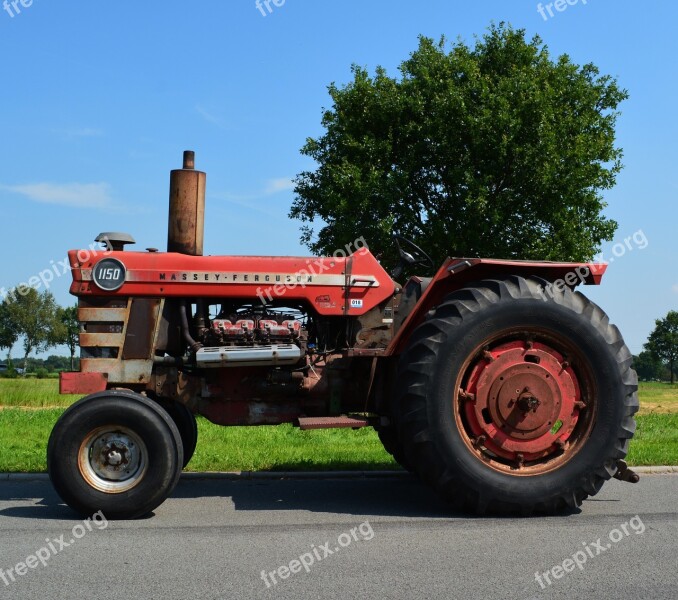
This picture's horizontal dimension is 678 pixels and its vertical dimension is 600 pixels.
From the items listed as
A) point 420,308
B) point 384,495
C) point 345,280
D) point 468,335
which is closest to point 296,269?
point 345,280

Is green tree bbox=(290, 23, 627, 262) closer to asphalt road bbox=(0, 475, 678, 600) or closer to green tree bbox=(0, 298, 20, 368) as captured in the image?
asphalt road bbox=(0, 475, 678, 600)

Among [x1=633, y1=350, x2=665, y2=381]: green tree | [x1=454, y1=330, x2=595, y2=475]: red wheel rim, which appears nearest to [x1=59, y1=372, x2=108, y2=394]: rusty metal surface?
[x1=454, y1=330, x2=595, y2=475]: red wheel rim

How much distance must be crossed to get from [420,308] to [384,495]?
1.71m

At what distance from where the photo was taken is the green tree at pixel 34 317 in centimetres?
7862

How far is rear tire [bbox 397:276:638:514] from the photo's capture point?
21.4 ft

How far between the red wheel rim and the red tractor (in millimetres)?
11

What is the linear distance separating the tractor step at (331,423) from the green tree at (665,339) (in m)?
92.7

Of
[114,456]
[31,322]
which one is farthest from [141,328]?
[31,322]

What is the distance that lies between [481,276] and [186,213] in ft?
8.56

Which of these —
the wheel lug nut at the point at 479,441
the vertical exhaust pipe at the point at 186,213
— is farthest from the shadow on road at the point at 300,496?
the vertical exhaust pipe at the point at 186,213

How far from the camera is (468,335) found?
6645 millimetres

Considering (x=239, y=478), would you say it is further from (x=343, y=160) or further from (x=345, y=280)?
→ (x=343, y=160)

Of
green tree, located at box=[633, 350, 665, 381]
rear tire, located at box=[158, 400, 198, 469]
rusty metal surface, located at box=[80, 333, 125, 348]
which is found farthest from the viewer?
green tree, located at box=[633, 350, 665, 381]

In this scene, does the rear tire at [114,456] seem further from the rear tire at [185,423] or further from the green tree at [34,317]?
the green tree at [34,317]
